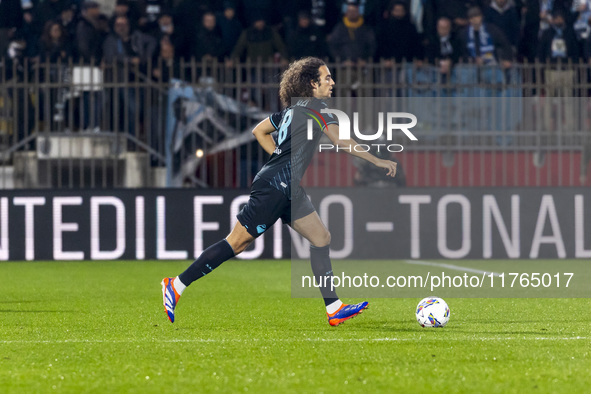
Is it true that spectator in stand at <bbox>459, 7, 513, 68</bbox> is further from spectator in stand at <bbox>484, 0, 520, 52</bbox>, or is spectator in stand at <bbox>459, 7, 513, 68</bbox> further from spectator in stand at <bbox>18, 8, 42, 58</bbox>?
spectator in stand at <bbox>18, 8, 42, 58</bbox>

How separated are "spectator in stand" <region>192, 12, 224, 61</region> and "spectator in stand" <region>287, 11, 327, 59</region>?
39.8 inches

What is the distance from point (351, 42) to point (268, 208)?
8643 millimetres

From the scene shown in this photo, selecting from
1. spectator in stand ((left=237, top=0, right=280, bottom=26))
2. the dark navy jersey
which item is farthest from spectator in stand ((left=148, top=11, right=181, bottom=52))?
the dark navy jersey

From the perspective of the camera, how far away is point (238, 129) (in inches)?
548

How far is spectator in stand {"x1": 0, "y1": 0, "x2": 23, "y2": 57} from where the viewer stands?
1566 cm

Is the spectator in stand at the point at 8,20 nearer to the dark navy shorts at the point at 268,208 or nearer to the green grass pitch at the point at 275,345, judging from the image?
the green grass pitch at the point at 275,345

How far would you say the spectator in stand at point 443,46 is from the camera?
15263 mm

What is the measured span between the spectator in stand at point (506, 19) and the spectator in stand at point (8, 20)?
6845mm

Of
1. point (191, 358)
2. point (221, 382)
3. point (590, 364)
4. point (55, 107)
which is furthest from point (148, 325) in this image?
point (55, 107)

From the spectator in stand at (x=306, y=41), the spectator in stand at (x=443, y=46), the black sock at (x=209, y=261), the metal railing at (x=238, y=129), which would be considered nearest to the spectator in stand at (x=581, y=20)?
the metal railing at (x=238, y=129)

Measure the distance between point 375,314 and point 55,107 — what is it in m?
7.63

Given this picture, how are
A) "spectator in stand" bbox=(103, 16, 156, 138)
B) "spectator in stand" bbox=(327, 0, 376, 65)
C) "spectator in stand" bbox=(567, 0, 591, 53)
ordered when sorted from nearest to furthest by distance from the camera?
"spectator in stand" bbox=(103, 16, 156, 138), "spectator in stand" bbox=(327, 0, 376, 65), "spectator in stand" bbox=(567, 0, 591, 53)

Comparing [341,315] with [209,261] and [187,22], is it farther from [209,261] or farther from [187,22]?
[187,22]

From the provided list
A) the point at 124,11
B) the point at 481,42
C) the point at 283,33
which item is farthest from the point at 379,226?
the point at 124,11
